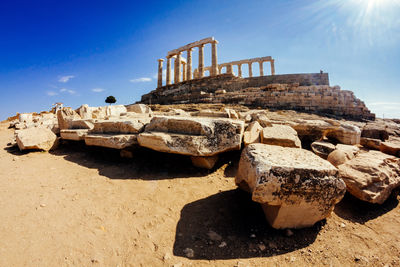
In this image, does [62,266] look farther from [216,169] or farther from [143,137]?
[216,169]

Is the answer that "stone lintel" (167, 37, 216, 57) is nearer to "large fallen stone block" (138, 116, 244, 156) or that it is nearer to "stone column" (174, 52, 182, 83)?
"stone column" (174, 52, 182, 83)

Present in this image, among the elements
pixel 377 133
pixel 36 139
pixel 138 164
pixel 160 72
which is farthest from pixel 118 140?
pixel 160 72

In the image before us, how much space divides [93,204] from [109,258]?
89cm

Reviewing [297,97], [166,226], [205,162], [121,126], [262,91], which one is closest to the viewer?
[166,226]

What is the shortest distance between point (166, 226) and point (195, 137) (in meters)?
1.29

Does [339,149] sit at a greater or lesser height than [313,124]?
lesser

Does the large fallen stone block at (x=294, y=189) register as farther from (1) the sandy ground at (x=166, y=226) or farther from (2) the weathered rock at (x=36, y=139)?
(2) the weathered rock at (x=36, y=139)

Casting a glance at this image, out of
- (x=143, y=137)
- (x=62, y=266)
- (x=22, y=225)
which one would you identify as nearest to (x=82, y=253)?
(x=62, y=266)

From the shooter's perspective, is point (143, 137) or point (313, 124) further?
point (313, 124)

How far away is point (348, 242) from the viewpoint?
1.72 metres

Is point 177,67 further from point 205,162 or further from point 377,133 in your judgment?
point 205,162

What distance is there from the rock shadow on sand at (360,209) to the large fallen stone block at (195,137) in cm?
154

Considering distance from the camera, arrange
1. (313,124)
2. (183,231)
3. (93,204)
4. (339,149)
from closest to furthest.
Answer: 1. (183,231)
2. (93,204)
3. (339,149)
4. (313,124)

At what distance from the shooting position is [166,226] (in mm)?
1921
